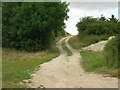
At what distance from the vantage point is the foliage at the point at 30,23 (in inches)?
1385

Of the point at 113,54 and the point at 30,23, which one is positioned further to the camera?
the point at 30,23

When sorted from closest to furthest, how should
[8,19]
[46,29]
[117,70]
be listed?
[117,70], [46,29], [8,19]

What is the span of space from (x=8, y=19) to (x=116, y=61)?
82.7 ft

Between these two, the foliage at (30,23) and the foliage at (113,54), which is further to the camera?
the foliage at (30,23)

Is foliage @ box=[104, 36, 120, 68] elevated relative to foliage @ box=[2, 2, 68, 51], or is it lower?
lower

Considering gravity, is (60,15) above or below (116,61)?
above

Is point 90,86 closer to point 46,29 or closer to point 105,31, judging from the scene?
point 46,29

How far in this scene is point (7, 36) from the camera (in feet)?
127

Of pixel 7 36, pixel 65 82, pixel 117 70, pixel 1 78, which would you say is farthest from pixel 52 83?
pixel 7 36

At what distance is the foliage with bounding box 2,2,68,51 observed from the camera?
3519cm

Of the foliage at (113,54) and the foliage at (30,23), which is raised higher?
the foliage at (30,23)

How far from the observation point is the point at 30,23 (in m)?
35.3

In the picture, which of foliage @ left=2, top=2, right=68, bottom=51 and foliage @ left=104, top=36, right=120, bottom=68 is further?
foliage @ left=2, top=2, right=68, bottom=51

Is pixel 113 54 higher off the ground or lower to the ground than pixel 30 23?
lower
